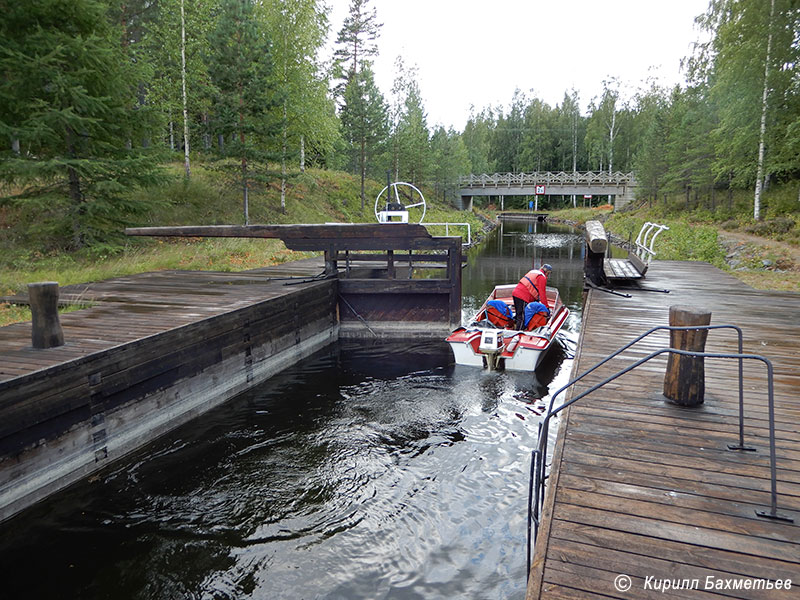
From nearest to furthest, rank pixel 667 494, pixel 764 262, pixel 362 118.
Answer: pixel 667 494 → pixel 764 262 → pixel 362 118

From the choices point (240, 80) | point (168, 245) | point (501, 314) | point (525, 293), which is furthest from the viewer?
point (240, 80)

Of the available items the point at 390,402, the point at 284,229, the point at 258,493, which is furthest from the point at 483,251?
the point at 258,493

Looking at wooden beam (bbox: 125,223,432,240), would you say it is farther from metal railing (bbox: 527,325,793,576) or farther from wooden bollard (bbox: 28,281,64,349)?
metal railing (bbox: 527,325,793,576)

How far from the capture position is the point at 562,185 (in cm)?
5912

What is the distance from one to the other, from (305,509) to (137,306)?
5870 millimetres

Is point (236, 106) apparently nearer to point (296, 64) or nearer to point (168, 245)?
point (296, 64)

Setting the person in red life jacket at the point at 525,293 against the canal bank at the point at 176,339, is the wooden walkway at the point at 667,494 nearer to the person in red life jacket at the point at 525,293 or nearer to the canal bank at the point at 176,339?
the person in red life jacket at the point at 525,293

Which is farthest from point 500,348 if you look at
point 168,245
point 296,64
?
point 296,64

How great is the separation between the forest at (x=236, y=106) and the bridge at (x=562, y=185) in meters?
5.46

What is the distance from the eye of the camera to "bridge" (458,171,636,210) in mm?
57312

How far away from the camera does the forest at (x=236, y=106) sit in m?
14.3

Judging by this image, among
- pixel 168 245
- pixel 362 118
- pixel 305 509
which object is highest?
pixel 362 118

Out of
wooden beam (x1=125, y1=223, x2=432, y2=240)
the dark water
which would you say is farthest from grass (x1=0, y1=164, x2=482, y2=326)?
the dark water

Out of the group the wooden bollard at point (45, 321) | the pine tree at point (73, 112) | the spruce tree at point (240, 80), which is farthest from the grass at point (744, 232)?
the pine tree at point (73, 112)
